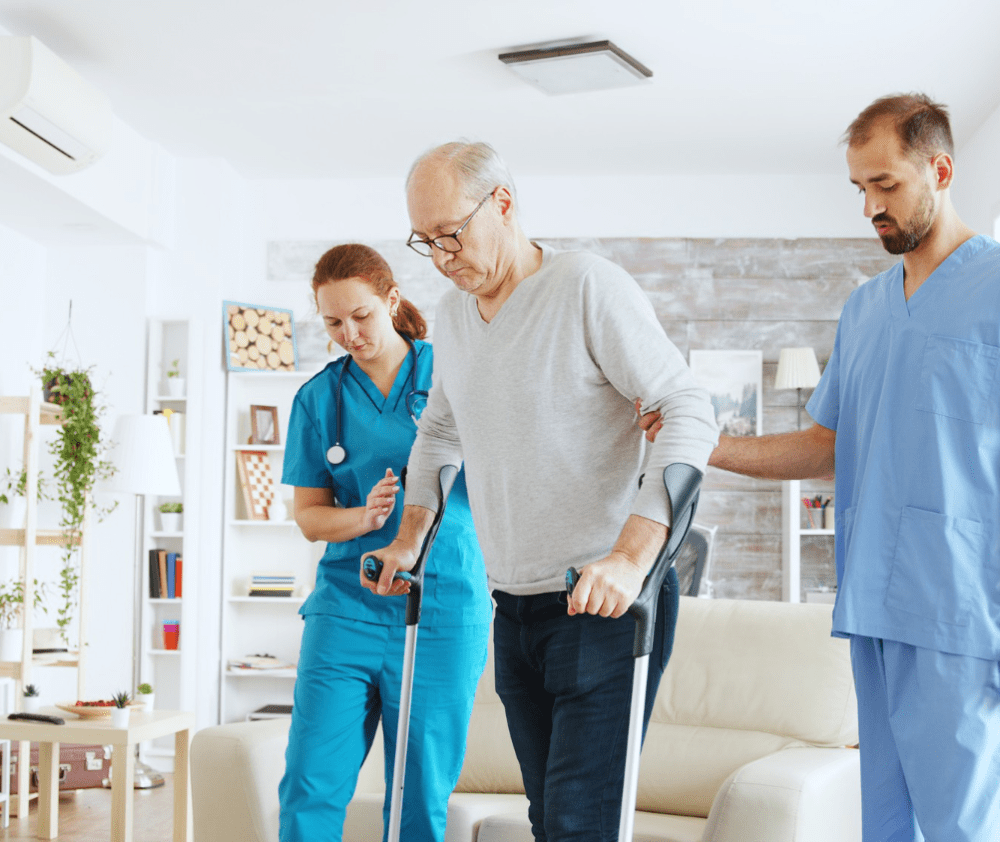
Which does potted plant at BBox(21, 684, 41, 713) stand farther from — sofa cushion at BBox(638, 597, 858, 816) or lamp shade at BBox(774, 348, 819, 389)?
lamp shade at BBox(774, 348, 819, 389)

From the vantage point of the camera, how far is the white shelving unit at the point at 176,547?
215 inches

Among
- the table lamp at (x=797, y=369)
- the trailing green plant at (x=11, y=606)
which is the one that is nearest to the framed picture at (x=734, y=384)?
the table lamp at (x=797, y=369)

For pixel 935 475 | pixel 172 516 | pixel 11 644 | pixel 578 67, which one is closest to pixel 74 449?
pixel 172 516

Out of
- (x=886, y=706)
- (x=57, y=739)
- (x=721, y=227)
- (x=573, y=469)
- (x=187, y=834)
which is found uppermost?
(x=721, y=227)

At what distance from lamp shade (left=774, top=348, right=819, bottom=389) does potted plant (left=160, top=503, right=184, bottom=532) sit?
123 inches

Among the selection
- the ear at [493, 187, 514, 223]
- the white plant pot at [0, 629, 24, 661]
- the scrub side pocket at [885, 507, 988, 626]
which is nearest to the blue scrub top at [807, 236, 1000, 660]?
the scrub side pocket at [885, 507, 988, 626]

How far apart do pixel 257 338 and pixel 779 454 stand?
168 inches

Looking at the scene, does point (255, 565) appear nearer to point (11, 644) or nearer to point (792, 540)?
point (11, 644)

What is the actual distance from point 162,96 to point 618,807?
4319 mm

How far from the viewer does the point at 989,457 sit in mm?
1545

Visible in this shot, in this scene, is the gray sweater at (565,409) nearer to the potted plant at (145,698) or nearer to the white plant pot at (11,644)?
the potted plant at (145,698)

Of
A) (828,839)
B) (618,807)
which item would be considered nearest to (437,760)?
(618,807)

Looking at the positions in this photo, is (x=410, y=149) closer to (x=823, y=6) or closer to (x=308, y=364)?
(x=308, y=364)

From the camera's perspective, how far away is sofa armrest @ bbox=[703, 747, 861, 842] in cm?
218
